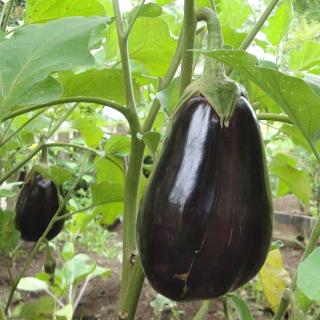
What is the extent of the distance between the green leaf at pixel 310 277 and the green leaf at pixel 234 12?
1.68 feet

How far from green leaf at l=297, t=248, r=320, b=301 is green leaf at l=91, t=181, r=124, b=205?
0.47m

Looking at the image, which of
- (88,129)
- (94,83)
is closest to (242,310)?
(94,83)

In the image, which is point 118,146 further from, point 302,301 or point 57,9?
point 302,301

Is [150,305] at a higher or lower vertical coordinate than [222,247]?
lower

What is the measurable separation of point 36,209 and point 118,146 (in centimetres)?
20

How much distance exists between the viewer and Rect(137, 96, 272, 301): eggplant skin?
16.3 inches

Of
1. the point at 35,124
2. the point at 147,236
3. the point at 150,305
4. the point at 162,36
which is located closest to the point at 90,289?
the point at 150,305

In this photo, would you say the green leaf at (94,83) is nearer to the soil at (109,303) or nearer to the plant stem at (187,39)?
the plant stem at (187,39)

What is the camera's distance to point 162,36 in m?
0.74

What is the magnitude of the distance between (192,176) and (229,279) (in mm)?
80

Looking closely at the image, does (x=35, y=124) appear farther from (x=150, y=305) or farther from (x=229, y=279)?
(x=150, y=305)

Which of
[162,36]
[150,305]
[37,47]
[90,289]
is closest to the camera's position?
[37,47]

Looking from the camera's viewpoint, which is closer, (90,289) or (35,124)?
(35,124)

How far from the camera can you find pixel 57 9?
654 millimetres
